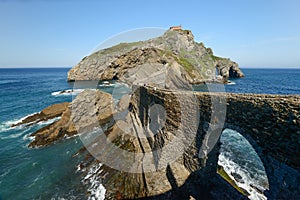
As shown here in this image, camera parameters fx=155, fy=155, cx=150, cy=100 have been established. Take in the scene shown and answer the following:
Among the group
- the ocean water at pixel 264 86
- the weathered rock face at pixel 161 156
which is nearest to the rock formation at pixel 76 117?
the weathered rock face at pixel 161 156

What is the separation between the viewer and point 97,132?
17.8 m

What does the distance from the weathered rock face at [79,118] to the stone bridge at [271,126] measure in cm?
1580

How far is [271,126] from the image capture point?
224 inches

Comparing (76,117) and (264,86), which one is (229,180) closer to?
(76,117)

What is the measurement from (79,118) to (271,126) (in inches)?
730

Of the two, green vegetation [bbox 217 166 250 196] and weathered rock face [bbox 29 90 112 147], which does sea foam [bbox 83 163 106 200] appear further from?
green vegetation [bbox 217 166 250 196]

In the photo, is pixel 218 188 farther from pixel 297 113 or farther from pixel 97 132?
pixel 97 132

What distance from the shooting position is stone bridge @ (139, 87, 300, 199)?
521 centimetres

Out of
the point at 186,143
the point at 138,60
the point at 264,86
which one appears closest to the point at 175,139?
the point at 186,143

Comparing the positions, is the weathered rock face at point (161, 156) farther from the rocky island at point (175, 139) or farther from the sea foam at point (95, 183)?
the sea foam at point (95, 183)

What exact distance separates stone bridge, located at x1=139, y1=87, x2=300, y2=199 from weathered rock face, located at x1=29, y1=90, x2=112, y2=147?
1580 centimetres

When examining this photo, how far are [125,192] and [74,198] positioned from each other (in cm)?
321

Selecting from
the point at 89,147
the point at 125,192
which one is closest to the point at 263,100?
the point at 125,192

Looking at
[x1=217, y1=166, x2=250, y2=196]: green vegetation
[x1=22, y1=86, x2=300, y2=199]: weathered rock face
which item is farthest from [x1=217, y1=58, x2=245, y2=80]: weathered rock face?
[x1=217, y1=166, x2=250, y2=196]: green vegetation
